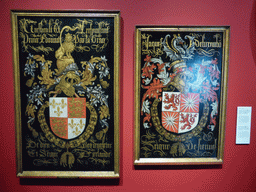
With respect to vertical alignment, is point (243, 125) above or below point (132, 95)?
below

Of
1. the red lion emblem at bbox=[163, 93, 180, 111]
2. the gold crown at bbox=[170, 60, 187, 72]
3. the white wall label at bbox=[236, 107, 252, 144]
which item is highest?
the gold crown at bbox=[170, 60, 187, 72]

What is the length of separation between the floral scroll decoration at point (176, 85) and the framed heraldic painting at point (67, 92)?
0.22 m

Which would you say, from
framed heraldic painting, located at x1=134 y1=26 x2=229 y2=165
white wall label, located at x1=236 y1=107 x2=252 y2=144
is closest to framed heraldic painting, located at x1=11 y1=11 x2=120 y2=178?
framed heraldic painting, located at x1=134 y1=26 x2=229 y2=165

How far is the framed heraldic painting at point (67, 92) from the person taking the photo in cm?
120

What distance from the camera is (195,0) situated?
123cm

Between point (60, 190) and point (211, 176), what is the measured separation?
119 cm

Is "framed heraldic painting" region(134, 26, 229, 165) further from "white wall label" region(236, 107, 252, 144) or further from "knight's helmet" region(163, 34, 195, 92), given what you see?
"white wall label" region(236, 107, 252, 144)

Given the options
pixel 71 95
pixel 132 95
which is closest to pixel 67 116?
pixel 71 95

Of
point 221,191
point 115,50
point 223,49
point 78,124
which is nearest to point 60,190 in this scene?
point 78,124

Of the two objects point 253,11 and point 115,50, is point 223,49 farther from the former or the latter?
point 115,50

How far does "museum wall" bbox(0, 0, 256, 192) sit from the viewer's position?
1.23m

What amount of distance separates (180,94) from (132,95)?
0.35m

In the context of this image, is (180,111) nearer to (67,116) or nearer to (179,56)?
(179,56)

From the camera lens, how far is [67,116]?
126 centimetres
